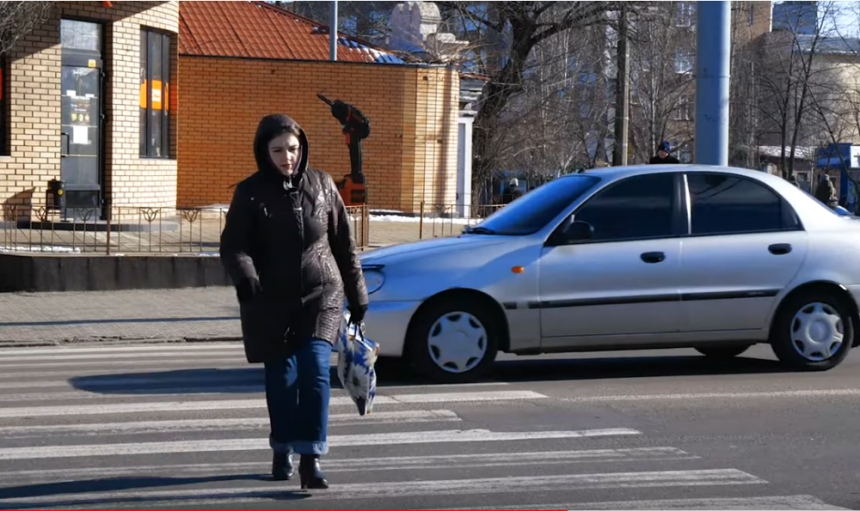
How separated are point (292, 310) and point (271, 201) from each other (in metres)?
0.51

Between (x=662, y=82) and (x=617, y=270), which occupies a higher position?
(x=662, y=82)

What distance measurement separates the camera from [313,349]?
585 centimetres

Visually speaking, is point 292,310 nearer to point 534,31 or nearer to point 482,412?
point 482,412

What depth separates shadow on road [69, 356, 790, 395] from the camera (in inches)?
359

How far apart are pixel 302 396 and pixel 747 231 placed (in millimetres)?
4930

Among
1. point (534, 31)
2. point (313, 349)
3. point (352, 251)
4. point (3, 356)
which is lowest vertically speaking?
point (3, 356)

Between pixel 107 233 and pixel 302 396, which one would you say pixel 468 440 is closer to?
pixel 302 396

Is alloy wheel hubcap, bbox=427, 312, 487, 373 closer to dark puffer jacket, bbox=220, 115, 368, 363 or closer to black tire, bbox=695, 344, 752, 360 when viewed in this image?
black tire, bbox=695, 344, 752, 360

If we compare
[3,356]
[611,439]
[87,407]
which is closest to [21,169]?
[3,356]

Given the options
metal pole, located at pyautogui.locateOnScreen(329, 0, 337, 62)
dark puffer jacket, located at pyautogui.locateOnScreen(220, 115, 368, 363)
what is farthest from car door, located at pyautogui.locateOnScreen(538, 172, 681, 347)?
metal pole, located at pyautogui.locateOnScreen(329, 0, 337, 62)

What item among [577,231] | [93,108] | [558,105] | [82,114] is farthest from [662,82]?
[577,231]

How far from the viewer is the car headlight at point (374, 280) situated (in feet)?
29.2

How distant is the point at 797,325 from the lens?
31.8 feet

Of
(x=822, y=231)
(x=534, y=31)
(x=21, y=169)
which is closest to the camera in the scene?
(x=822, y=231)
